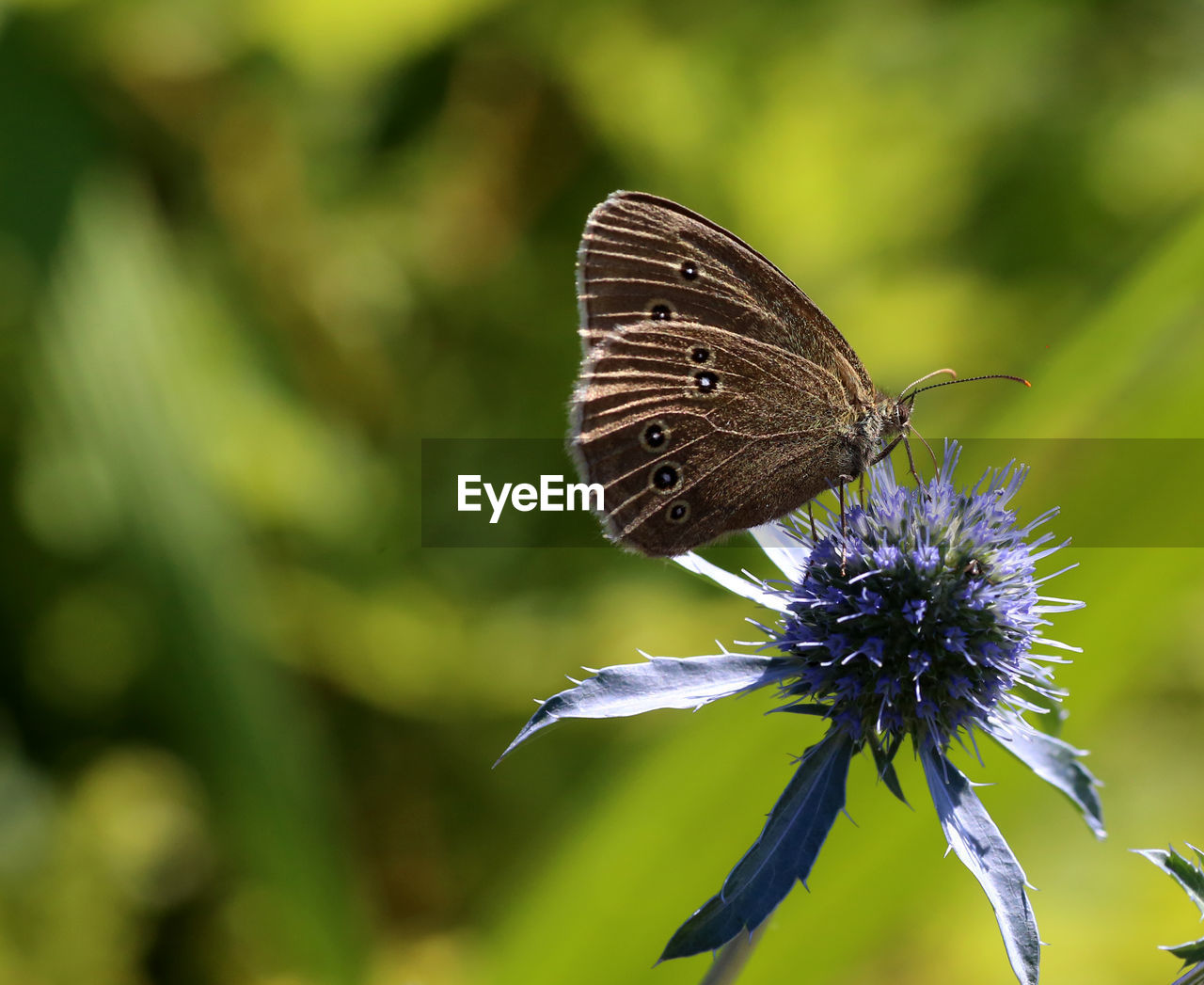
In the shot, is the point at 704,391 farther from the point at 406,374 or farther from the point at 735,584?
the point at 406,374

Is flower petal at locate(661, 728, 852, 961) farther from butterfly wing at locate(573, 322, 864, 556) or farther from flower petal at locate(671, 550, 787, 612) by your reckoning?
butterfly wing at locate(573, 322, 864, 556)

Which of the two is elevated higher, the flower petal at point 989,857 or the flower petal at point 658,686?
the flower petal at point 658,686

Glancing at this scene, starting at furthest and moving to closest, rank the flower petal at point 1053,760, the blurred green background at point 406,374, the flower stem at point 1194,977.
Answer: the blurred green background at point 406,374 < the flower petal at point 1053,760 < the flower stem at point 1194,977

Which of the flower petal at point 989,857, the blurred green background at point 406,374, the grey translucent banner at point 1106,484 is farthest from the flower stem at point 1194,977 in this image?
the blurred green background at point 406,374

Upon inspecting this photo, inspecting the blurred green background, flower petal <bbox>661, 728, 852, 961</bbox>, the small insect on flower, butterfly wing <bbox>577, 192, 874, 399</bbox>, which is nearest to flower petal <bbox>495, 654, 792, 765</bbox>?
the small insect on flower

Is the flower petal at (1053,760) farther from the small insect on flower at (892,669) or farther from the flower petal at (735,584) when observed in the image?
the flower petal at (735,584)

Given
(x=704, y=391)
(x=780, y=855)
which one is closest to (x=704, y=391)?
(x=704, y=391)
